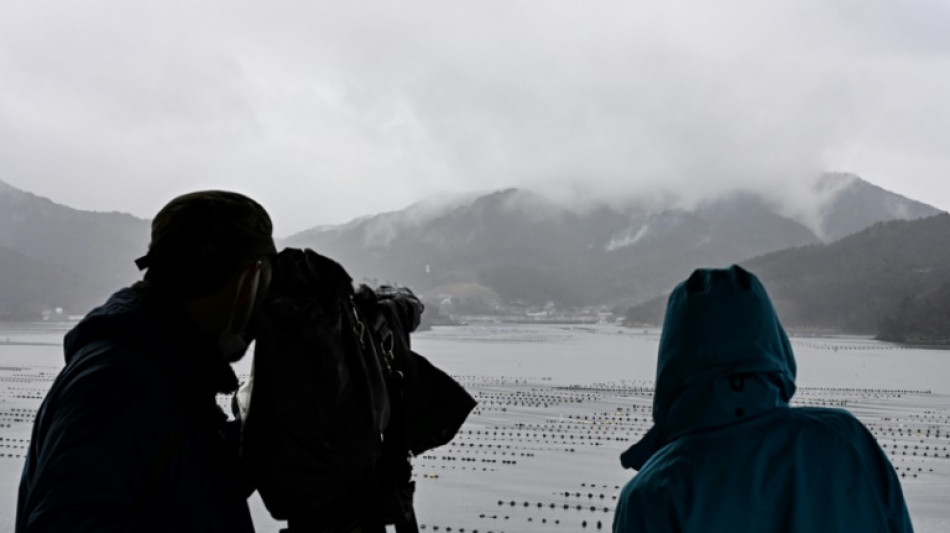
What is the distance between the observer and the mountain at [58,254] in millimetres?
130750

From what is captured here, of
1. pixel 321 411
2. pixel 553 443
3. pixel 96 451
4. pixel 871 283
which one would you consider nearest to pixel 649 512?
pixel 321 411

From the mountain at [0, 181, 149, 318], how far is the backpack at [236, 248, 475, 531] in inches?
4753

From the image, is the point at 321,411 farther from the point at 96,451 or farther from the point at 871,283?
A: the point at 871,283

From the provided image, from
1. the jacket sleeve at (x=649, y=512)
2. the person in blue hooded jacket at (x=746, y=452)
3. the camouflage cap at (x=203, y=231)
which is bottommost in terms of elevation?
the jacket sleeve at (x=649, y=512)

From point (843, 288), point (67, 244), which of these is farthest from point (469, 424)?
point (67, 244)

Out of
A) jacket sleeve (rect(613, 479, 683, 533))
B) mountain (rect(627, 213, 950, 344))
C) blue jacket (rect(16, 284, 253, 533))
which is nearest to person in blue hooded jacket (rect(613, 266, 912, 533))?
jacket sleeve (rect(613, 479, 683, 533))

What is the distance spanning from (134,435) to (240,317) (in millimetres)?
266

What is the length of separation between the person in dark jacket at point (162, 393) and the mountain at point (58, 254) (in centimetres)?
12078

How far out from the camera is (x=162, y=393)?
138 cm

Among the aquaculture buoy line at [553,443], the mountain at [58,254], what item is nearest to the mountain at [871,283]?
the aquaculture buoy line at [553,443]

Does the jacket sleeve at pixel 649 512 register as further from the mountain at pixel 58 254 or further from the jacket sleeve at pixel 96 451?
the mountain at pixel 58 254

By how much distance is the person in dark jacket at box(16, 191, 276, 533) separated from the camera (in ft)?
4.17

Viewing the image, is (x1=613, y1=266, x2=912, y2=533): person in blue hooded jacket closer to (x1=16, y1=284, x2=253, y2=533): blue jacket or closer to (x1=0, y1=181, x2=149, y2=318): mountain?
(x1=16, y1=284, x2=253, y2=533): blue jacket

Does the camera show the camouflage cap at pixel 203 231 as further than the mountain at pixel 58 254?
No
